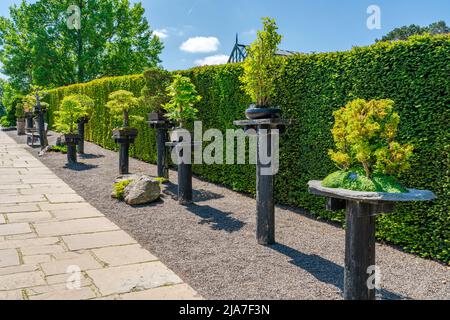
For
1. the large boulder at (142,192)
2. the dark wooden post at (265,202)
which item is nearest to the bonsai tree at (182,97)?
the large boulder at (142,192)

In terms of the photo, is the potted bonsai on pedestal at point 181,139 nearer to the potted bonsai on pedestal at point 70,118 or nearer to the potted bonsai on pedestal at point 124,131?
the potted bonsai on pedestal at point 124,131

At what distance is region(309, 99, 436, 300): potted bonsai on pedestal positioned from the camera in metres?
3.00

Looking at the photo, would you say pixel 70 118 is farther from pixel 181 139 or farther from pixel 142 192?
pixel 181 139

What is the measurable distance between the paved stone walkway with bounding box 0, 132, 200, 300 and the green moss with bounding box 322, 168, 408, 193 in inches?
65.7

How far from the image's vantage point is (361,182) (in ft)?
10.1

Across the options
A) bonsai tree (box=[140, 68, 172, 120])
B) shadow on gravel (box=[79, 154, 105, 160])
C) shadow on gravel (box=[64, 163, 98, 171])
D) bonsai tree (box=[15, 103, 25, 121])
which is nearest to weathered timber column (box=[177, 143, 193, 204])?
bonsai tree (box=[140, 68, 172, 120])

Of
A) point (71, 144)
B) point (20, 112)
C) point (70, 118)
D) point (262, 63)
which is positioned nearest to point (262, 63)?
point (262, 63)

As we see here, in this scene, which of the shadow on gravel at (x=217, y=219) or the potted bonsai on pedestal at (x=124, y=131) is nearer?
the shadow on gravel at (x=217, y=219)

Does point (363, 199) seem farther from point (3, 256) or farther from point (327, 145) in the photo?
point (3, 256)

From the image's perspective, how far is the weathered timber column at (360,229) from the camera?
2.95 meters

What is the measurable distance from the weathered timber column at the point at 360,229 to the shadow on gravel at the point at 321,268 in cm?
52

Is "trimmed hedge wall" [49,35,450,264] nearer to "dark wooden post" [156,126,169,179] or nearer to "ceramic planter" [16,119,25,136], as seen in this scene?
"dark wooden post" [156,126,169,179]

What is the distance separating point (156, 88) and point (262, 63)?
14.0ft
